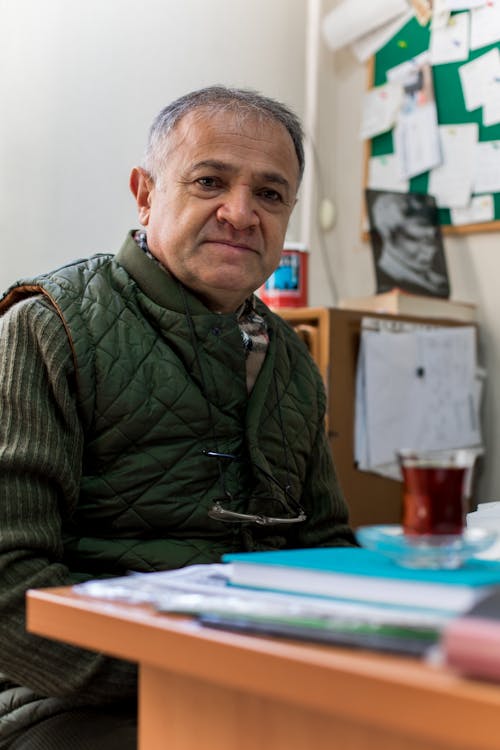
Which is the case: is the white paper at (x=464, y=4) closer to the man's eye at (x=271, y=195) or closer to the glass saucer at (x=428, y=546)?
the man's eye at (x=271, y=195)

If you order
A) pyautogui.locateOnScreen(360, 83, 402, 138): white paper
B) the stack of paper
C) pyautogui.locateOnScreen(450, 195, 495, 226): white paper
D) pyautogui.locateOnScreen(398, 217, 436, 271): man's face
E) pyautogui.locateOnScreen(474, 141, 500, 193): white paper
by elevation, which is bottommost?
the stack of paper

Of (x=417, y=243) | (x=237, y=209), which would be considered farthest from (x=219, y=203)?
(x=417, y=243)

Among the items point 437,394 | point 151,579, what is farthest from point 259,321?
point 437,394

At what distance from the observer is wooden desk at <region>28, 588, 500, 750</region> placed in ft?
1.53

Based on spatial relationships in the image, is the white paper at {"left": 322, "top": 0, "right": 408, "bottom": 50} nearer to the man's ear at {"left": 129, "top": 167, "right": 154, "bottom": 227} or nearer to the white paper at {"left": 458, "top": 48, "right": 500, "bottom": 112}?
the white paper at {"left": 458, "top": 48, "right": 500, "bottom": 112}

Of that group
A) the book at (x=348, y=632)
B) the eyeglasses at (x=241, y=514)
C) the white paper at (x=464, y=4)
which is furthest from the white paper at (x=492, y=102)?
the book at (x=348, y=632)

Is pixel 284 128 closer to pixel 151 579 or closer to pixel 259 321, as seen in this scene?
pixel 259 321

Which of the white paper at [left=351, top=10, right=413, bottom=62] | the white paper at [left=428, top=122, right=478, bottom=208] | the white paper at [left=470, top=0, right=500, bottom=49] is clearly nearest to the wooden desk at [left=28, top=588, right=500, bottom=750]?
the white paper at [left=428, top=122, right=478, bottom=208]

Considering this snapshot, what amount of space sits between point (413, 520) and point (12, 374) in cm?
61

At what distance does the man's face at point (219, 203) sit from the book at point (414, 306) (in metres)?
1.23

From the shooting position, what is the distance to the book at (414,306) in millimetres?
2591

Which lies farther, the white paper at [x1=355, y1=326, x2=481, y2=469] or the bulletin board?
the bulletin board

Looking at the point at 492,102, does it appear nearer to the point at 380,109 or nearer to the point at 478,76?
the point at 478,76

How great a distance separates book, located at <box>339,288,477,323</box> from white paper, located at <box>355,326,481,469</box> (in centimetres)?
5
